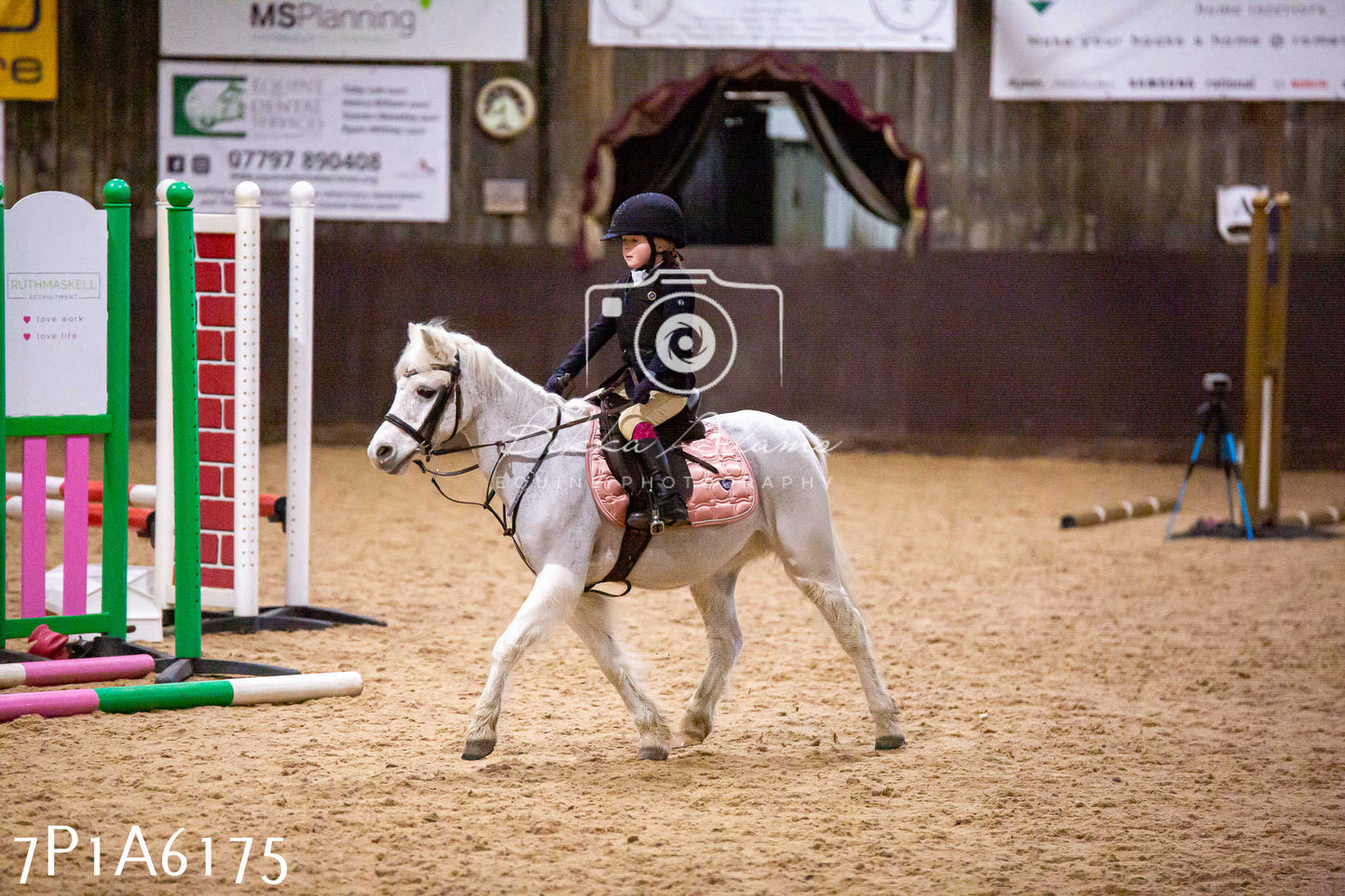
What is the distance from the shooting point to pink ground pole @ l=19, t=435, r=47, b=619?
4695 millimetres

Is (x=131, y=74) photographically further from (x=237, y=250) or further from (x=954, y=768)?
(x=954, y=768)

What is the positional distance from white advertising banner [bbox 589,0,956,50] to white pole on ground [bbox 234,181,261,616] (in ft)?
23.1

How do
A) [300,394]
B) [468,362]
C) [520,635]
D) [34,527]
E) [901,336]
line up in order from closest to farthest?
1. [520,635]
2. [468,362]
3. [34,527]
4. [300,394]
5. [901,336]

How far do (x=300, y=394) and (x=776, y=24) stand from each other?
732 centimetres

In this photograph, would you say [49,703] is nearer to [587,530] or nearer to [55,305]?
[55,305]

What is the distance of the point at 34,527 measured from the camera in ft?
15.7

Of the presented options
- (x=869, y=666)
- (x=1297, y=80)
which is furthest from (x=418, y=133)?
(x=869, y=666)

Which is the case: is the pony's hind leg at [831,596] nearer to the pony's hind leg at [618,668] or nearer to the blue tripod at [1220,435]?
the pony's hind leg at [618,668]

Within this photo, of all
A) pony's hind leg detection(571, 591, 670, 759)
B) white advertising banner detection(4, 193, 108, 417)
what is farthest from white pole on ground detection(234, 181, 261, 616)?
pony's hind leg detection(571, 591, 670, 759)

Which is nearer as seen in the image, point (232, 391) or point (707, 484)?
point (707, 484)

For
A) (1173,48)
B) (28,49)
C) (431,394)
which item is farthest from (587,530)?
(28,49)

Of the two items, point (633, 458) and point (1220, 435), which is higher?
point (633, 458)

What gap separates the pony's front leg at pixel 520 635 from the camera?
12.4ft

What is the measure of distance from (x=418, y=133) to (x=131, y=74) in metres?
2.65
